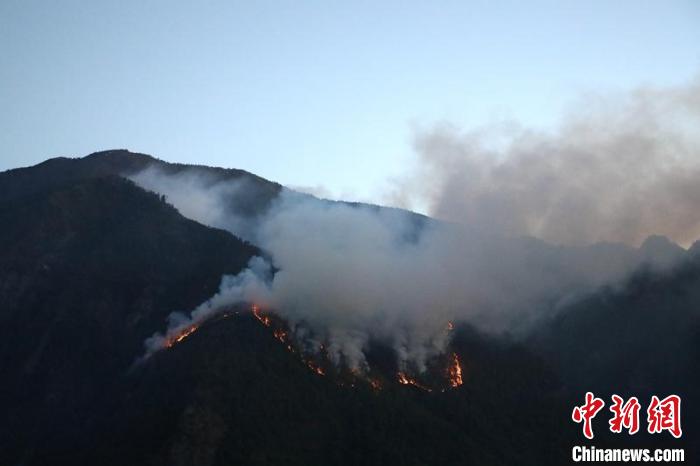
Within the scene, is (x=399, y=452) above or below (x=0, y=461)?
above

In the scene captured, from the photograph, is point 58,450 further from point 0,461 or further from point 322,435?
point 322,435

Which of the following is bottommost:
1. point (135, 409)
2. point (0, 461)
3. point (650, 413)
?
point (0, 461)

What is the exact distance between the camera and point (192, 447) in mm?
185250

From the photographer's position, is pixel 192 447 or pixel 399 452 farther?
pixel 399 452

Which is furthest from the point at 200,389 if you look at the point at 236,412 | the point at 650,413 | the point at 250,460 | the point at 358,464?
the point at 650,413

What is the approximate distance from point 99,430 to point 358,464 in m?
57.8

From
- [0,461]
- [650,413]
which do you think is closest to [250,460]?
[0,461]

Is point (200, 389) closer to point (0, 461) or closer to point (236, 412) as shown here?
point (236, 412)

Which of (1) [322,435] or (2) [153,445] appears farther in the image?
(1) [322,435]

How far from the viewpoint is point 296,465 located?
18562 centimetres

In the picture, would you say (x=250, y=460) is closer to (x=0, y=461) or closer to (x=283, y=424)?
(x=283, y=424)

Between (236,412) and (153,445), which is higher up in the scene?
(236,412)

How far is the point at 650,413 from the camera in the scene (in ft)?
648

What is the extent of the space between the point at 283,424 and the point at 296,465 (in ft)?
46.1
